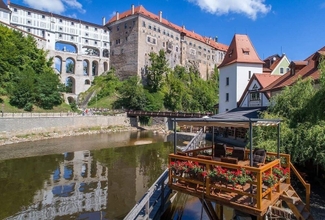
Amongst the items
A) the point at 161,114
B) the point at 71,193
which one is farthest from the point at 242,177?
the point at 161,114

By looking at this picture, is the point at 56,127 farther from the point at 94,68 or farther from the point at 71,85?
the point at 94,68

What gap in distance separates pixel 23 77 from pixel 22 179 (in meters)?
32.2

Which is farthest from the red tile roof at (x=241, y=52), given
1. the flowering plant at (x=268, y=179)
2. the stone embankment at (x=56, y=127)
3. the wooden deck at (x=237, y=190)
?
the stone embankment at (x=56, y=127)

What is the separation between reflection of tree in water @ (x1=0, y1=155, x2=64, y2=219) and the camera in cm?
1154

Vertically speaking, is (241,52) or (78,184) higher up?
(241,52)

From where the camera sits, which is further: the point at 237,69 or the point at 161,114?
the point at 161,114

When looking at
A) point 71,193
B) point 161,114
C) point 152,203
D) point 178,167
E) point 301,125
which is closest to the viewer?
point 178,167

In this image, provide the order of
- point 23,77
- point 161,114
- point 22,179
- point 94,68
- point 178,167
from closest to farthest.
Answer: point 178,167 → point 22,179 → point 23,77 → point 161,114 → point 94,68

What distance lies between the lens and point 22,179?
50.4 ft

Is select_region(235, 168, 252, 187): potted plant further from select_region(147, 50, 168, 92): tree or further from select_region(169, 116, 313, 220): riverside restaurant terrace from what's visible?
select_region(147, 50, 168, 92): tree

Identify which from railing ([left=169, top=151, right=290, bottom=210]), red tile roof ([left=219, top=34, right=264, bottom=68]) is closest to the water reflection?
railing ([left=169, top=151, right=290, bottom=210])

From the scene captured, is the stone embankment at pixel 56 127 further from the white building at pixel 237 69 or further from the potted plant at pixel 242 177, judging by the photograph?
the potted plant at pixel 242 177

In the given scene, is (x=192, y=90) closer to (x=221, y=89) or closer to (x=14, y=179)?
(x=221, y=89)

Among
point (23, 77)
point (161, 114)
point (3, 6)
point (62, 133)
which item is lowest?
point (62, 133)
